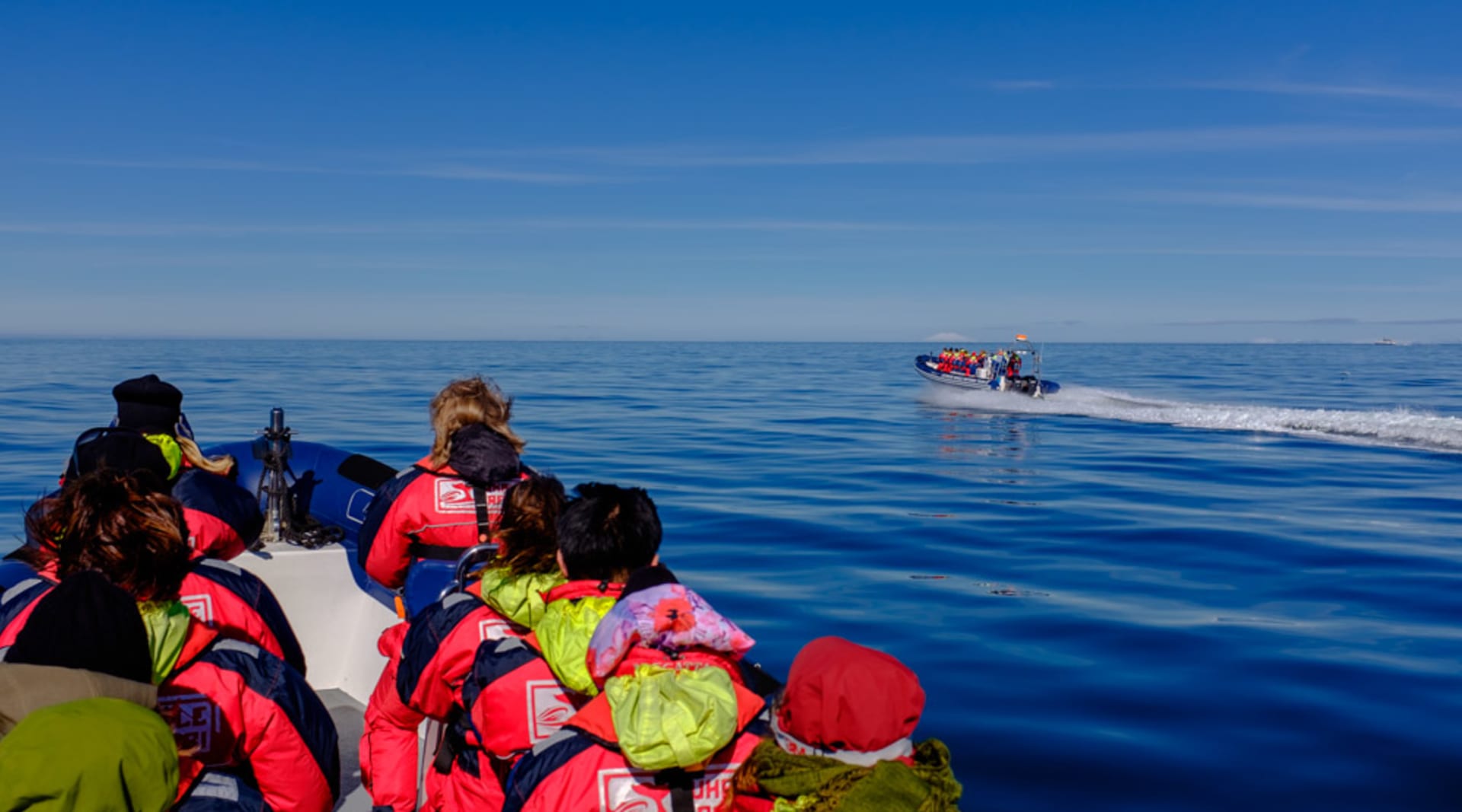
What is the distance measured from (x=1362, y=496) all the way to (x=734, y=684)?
15338 millimetres

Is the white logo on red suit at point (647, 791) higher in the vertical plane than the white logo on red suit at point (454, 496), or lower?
lower

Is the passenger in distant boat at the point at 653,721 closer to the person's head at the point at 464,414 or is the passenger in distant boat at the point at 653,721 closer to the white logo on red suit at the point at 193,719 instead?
the white logo on red suit at the point at 193,719

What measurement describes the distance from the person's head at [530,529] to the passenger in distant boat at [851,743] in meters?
1.15

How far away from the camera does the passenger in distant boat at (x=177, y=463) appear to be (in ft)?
12.9

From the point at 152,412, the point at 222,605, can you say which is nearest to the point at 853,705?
the point at 222,605

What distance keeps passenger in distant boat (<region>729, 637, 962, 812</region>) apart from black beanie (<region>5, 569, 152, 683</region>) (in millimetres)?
1268

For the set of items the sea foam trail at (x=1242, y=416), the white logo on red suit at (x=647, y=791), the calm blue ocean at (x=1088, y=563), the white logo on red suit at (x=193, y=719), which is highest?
the white logo on red suit at (x=193, y=719)

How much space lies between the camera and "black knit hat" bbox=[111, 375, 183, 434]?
450 cm

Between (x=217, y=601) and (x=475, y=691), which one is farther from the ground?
(x=217, y=601)

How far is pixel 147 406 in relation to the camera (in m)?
4.52

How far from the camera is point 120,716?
183cm

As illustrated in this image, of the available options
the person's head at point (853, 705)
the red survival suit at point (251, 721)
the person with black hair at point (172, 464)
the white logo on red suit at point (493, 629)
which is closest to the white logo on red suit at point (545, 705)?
the white logo on red suit at point (493, 629)

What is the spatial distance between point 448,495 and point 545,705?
1508 millimetres

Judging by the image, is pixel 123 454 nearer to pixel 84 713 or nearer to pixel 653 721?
pixel 84 713
